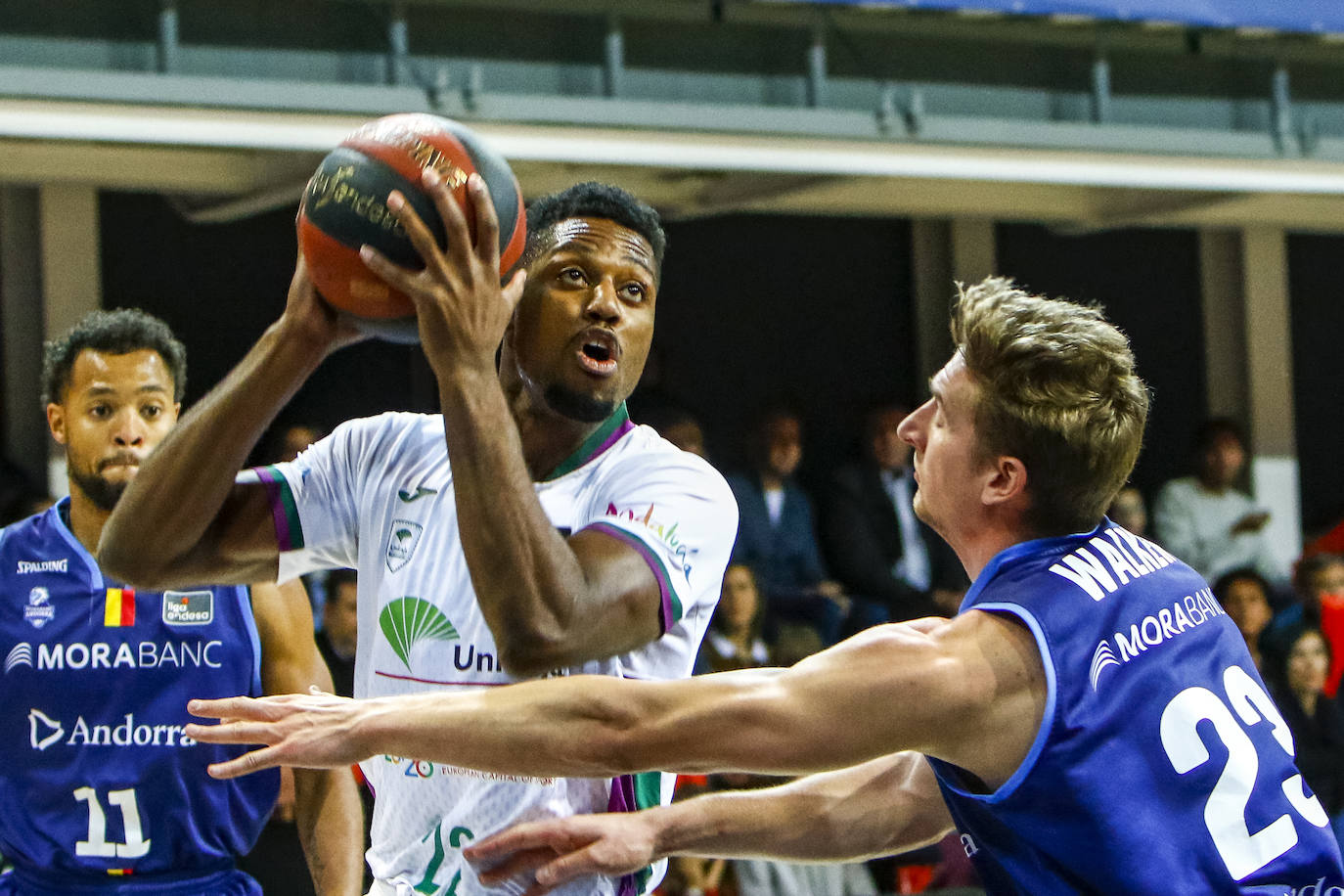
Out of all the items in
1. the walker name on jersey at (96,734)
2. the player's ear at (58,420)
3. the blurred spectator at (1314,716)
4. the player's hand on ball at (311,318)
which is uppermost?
the player's hand on ball at (311,318)

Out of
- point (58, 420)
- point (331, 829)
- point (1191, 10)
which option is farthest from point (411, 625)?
point (1191, 10)

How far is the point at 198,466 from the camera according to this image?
8.67 feet

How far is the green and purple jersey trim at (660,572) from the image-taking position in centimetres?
255

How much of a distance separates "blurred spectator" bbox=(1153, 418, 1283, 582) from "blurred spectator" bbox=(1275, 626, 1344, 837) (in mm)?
998

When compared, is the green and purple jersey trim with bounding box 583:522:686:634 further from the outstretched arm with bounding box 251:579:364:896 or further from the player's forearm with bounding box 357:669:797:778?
the outstretched arm with bounding box 251:579:364:896

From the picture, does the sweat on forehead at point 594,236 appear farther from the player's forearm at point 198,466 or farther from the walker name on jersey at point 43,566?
the walker name on jersey at point 43,566

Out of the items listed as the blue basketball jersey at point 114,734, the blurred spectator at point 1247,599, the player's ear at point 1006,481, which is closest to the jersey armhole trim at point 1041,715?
the player's ear at point 1006,481

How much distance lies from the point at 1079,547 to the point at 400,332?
112 cm

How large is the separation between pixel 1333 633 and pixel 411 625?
6.44m

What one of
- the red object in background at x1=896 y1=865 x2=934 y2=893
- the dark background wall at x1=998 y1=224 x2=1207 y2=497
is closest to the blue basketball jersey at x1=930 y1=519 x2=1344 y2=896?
the red object in background at x1=896 y1=865 x2=934 y2=893

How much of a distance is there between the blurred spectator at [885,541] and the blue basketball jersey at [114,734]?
424cm

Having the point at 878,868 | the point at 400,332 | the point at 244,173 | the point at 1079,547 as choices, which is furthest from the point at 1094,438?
the point at 244,173

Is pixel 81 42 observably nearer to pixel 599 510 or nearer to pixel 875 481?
pixel 875 481

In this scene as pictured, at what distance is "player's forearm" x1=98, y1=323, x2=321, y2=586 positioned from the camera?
2.59 m
